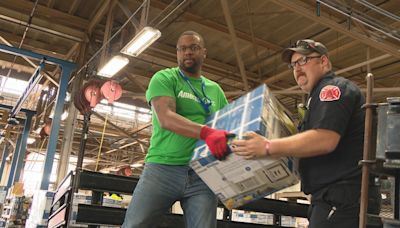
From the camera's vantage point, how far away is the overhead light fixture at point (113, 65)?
6742 mm

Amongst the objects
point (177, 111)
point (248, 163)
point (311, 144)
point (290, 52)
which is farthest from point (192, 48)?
point (311, 144)

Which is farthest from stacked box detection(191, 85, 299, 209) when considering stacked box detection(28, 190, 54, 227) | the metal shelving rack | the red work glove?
stacked box detection(28, 190, 54, 227)

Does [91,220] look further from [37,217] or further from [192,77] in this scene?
[37,217]

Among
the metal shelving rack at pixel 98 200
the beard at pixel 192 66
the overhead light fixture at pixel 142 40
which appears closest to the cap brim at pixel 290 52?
the beard at pixel 192 66

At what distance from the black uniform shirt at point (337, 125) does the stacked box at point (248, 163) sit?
18 centimetres

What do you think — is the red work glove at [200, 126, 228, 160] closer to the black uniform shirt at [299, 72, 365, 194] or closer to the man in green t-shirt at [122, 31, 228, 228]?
the man in green t-shirt at [122, 31, 228, 228]

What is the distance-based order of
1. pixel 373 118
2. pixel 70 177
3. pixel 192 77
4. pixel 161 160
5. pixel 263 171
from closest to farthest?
pixel 373 118 → pixel 263 171 → pixel 161 160 → pixel 192 77 → pixel 70 177

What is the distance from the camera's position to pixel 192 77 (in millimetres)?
2598

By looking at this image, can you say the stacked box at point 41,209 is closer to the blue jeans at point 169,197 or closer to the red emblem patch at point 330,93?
the blue jeans at point 169,197

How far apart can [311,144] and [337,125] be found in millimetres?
149

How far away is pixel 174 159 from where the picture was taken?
7.67 ft

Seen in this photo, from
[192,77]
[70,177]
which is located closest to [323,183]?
[192,77]

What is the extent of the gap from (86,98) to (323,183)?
5.53 m

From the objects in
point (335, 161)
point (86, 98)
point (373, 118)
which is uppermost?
point (86, 98)
